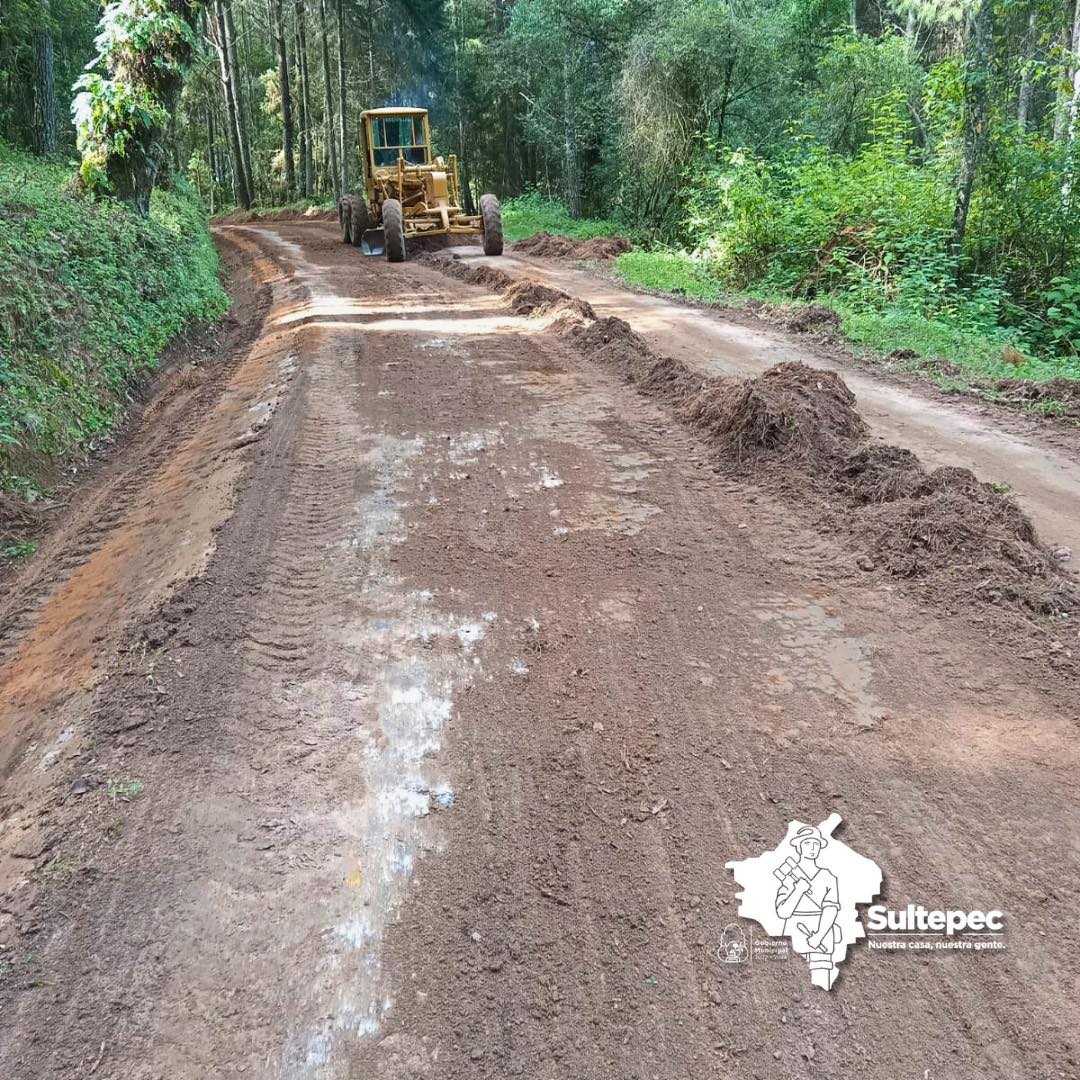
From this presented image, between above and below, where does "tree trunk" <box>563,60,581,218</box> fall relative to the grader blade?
above

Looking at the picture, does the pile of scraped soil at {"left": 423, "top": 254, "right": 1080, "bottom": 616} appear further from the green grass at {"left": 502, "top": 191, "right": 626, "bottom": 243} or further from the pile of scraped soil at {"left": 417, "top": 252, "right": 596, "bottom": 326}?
the green grass at {"left": 502, "top": 191, "right": 626, "bottom": 243}

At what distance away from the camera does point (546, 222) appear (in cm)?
2489

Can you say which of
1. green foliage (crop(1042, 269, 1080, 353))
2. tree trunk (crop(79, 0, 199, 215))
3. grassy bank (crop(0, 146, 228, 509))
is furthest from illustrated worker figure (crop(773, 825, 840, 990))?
tree trunk (crop(79, 0, 199, 215))

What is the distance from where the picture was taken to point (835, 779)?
2938 millimetres

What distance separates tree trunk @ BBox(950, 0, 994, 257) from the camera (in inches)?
411

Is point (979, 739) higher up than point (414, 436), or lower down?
lower down

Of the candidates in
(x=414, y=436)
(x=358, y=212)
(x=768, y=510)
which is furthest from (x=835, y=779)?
(x=358, y=212)

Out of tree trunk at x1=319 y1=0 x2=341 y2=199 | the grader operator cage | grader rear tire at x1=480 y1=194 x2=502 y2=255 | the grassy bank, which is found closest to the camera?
the grassy bank

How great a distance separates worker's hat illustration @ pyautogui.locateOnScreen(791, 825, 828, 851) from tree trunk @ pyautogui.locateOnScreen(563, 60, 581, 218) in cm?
2552

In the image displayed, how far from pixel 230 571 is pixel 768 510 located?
330 centimetres

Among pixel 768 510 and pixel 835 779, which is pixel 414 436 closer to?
pixel 768 510

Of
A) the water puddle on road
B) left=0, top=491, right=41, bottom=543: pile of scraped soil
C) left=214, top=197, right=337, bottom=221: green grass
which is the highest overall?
left=214, top=197, right=337, bottom=221: green grass

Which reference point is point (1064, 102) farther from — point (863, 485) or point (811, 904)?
point (811, 904)

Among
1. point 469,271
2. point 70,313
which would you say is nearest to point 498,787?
point 70,313
